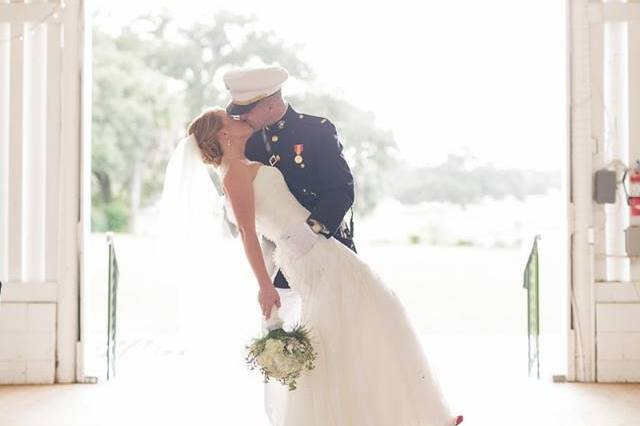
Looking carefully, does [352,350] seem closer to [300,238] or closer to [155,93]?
[300,238]

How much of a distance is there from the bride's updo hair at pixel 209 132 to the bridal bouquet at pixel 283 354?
68cm

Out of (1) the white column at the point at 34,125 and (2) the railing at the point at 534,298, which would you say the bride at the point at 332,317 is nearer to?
(1) the white column at the point at 34,125

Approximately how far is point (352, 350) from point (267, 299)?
13.8 inches

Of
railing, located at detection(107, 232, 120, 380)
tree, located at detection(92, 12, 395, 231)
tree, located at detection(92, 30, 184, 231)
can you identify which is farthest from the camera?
tree, located at detection(92, 30, 184, 231)

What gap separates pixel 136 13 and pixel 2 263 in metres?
10.5

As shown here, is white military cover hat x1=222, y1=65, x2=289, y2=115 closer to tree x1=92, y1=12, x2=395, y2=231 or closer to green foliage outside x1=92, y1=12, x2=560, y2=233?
green foliage outside x1=92, y1=12, x2=560, y2=233

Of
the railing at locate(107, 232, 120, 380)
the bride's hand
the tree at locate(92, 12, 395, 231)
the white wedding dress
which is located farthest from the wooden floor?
the tree at locate(92, 12, 395, 231)

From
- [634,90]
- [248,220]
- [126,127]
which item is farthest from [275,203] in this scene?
[126,127]

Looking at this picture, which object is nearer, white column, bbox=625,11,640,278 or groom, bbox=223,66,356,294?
groom, bbox=223,66,356,294

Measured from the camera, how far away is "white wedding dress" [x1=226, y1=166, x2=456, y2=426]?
3.50 meters

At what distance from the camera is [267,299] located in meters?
3.54

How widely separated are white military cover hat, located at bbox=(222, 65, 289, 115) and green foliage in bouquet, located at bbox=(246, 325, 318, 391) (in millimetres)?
829

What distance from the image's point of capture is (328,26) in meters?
16.1

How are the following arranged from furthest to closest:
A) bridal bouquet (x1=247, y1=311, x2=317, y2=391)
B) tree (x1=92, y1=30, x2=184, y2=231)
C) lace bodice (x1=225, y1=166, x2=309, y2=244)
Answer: tree (x1=92, y1=30, x2=184, y2=231) → lace bodice (x1=225, y1=166, x2=309, y2=244) → bridal bouquet (x1=247, y1=311, x2=317, y2=391)
